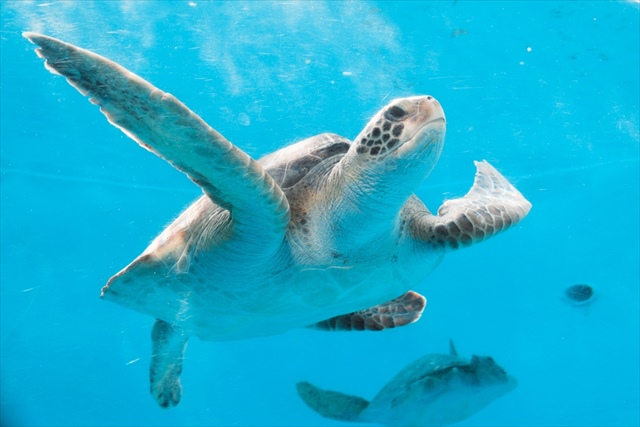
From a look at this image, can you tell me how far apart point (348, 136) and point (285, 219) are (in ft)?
20.1

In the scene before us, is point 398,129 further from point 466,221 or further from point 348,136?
point 348,136

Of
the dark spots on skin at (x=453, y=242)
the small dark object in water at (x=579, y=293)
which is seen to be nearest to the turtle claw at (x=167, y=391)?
the dark spots on skin at (x=453, y=242)

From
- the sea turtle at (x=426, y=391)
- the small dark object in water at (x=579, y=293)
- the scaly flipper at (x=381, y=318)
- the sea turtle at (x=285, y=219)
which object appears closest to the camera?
the sea turtle at (x=285, y=219)

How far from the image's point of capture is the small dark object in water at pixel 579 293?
31.7 feet

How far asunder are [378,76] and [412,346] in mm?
6909

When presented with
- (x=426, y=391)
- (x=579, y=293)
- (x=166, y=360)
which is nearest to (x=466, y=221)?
(x=166, y=360)

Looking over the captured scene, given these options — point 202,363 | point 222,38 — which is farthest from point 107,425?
point 222,38

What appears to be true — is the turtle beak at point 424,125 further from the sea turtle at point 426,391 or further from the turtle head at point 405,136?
the sea turtle at point 426,391

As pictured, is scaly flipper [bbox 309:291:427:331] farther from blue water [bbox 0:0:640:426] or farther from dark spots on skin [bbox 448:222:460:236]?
blue water [bbox 0:0:640:426]

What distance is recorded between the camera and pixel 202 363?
1129 centimetres

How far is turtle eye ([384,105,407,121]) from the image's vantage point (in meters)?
2.22

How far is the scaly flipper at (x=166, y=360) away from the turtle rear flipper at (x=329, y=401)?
4.49ft

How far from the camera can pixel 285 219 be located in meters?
2.43

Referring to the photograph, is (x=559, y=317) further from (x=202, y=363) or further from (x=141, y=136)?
(x=141, y=136)
